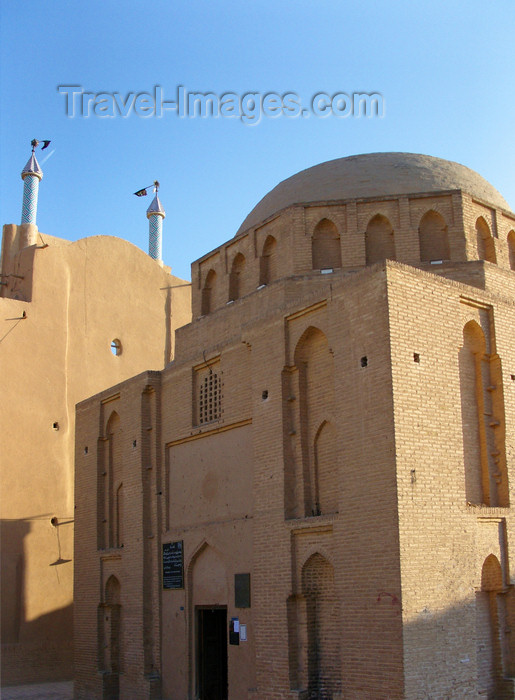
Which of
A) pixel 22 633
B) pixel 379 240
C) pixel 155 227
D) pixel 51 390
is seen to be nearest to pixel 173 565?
pixel 22 633

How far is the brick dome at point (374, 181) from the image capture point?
558 inches

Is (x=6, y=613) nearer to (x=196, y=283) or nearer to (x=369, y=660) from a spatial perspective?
(x=196, y=283)

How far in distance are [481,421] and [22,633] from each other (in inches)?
413

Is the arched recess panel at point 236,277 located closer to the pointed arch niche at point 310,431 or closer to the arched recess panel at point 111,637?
the pointed arch niche at point 310,431

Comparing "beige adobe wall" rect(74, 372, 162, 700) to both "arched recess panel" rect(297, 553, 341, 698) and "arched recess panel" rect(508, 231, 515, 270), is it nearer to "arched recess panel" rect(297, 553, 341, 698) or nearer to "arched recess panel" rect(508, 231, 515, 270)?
"arched recess panel" rect(297, 553, 341, 698)

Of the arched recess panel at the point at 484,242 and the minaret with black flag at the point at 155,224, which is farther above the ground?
the minaret with black flag at the point at 155,224

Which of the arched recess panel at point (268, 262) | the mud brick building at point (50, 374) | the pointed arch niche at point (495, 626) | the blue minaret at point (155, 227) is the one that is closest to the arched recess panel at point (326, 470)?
the pointed arch niche at point (495, 626)

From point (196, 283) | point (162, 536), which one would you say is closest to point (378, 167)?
point (196, 283)

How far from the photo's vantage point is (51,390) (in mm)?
17969

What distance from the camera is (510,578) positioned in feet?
33.3

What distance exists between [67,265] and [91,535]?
6.59m

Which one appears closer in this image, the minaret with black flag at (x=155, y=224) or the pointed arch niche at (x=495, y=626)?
the pointed arch niche at (x=495, y=626)

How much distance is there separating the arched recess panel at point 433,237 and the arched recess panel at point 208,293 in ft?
13.7

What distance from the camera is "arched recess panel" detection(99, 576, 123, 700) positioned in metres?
14.3
